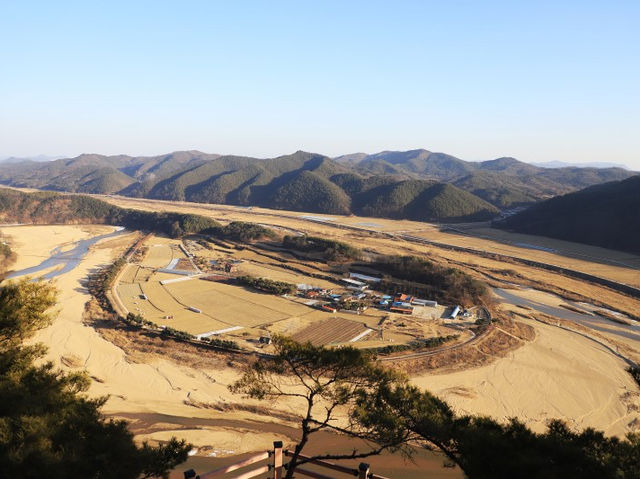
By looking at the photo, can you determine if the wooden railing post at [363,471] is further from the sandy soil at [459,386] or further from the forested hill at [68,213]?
the forested hill at [68,213]

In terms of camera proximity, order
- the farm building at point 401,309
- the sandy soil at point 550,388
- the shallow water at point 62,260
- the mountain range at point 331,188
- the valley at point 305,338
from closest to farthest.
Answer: the valley at point 305,338
the sandy soil at point 550,388
the farm building at point 401,309
the shallow water at point 62,260
the mountain range at point 331,188

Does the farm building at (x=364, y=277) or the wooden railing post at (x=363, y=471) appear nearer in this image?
the wooden railing post at (x=363, y=471)

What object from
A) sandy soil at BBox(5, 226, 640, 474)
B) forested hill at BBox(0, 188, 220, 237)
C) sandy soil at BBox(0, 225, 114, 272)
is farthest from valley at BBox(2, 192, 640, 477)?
forested hill at BBox(0, 188, 220, 237)

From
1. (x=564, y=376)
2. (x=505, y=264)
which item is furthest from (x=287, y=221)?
(x=564, y=376)

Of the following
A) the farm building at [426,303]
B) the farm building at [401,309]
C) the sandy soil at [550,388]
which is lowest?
the sandy soil at [550,388]

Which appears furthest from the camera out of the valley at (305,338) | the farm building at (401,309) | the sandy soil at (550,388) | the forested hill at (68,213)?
the forested hill at (68,213)

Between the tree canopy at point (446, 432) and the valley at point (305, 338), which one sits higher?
the tree canopy at point (446, 432)

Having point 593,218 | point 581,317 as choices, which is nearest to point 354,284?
point 581,317

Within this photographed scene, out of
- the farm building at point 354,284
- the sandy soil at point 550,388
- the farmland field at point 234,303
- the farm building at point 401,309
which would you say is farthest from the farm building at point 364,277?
the sandy soil at point 550,388
